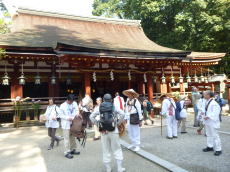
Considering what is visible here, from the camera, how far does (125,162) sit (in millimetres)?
5141

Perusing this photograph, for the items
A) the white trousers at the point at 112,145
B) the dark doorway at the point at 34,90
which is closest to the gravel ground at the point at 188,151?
the white trousers at the point at 112,145

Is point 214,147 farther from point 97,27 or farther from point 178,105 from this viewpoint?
point 97,27

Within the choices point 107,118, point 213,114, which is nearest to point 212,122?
point 213,114

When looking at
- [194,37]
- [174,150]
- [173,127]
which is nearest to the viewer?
[174,150]

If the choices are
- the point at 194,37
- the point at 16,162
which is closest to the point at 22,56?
the point at 16,162

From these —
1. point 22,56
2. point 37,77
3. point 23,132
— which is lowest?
point 23,132

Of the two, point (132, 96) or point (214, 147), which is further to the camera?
point (132, 96)

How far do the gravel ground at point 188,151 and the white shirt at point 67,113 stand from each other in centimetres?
235

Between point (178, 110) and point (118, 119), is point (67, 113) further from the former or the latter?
point (178, 110)

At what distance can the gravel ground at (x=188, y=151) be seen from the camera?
15.1 ft

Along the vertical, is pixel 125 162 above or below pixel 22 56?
below

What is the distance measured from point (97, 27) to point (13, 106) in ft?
33.9

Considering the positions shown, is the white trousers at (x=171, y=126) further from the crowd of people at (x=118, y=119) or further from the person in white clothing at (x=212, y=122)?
the person in white clothing at (x=212, y=122)

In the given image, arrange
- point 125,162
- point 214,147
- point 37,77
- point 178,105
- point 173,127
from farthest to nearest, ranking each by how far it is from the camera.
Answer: point 37,77 < point 178,105 < point 173,127 < point 214,147 < point 125,162
